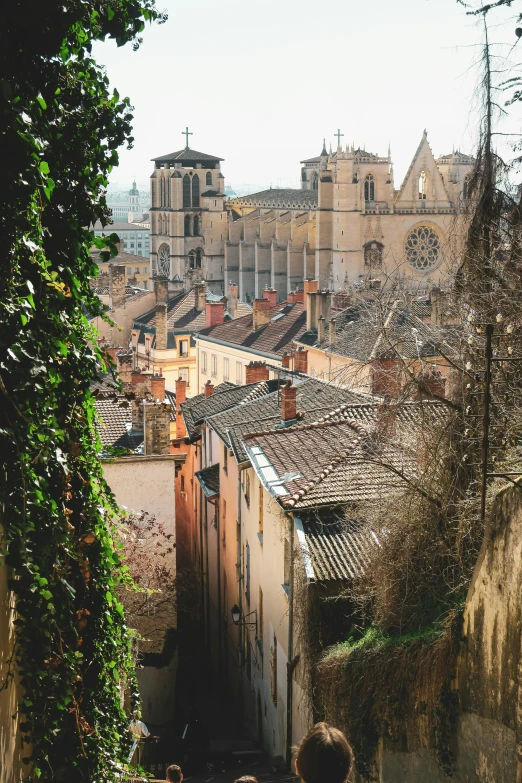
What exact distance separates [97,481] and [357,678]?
5.58 meters

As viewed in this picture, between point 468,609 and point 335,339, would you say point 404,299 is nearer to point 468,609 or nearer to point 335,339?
point 468,609

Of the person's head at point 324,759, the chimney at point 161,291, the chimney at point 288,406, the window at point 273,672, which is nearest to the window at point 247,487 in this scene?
the chimney at point 288,406

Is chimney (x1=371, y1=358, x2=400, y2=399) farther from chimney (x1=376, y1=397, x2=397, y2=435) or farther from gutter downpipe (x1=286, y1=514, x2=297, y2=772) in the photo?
gutter downpipe (x1=286, y1=514, x2=297, y2=772)

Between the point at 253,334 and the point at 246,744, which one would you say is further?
the point at 253,334

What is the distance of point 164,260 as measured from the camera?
111188mm

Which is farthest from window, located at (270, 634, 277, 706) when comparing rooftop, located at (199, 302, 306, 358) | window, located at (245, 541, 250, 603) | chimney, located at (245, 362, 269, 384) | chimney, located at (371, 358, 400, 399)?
rooftop, located at (199, 302, 306, 358)

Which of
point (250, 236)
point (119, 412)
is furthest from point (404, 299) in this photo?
point (250, 236)

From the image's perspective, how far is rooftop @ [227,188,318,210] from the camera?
108 m

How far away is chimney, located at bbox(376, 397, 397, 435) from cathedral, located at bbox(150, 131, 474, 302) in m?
46.5

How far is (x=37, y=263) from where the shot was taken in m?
6.49

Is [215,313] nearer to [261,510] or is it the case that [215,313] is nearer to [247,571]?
[247,571]

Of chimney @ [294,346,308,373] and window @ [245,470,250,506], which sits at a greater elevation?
chimney @ [294,346,308,373]

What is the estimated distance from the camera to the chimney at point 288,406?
67.0 feet

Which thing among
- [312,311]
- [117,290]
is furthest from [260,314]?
[117,290]
